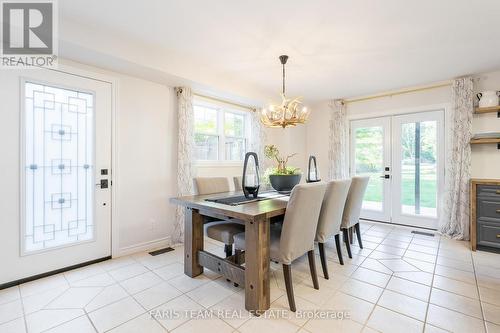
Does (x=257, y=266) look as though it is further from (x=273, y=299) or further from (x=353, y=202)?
(x=353, y=202)

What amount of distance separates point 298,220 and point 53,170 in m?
2.63

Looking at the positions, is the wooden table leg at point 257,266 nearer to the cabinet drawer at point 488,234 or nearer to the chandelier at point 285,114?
the chandelier at point 285,114

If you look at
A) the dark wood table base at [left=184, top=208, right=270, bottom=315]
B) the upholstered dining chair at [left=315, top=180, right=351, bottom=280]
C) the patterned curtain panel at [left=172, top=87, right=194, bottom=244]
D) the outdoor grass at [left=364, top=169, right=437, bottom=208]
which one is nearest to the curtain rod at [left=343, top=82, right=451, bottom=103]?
the outdoor grass at [left=364, top=169, right=437, bottom=208]

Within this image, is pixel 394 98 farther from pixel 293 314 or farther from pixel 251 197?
pixel 293 314

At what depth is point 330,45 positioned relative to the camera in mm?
2752

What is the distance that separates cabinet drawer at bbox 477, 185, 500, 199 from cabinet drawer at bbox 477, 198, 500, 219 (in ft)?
0.30

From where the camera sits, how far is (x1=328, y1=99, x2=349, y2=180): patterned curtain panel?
4.78 metres

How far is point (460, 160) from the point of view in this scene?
3619 mm

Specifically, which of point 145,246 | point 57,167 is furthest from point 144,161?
point 145,246

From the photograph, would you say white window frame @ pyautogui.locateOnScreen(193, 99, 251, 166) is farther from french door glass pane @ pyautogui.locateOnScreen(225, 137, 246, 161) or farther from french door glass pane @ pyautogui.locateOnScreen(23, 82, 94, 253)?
french door glass pane @ pyautogui.locateOnScreen(23, 82, 94, 253)

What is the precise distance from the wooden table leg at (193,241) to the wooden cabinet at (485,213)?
3636 mm

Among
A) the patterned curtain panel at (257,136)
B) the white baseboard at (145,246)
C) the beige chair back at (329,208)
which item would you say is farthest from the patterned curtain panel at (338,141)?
the white baseboard at (145,246)

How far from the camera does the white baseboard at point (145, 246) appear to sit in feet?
9.89

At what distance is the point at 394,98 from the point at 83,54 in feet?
15.8
